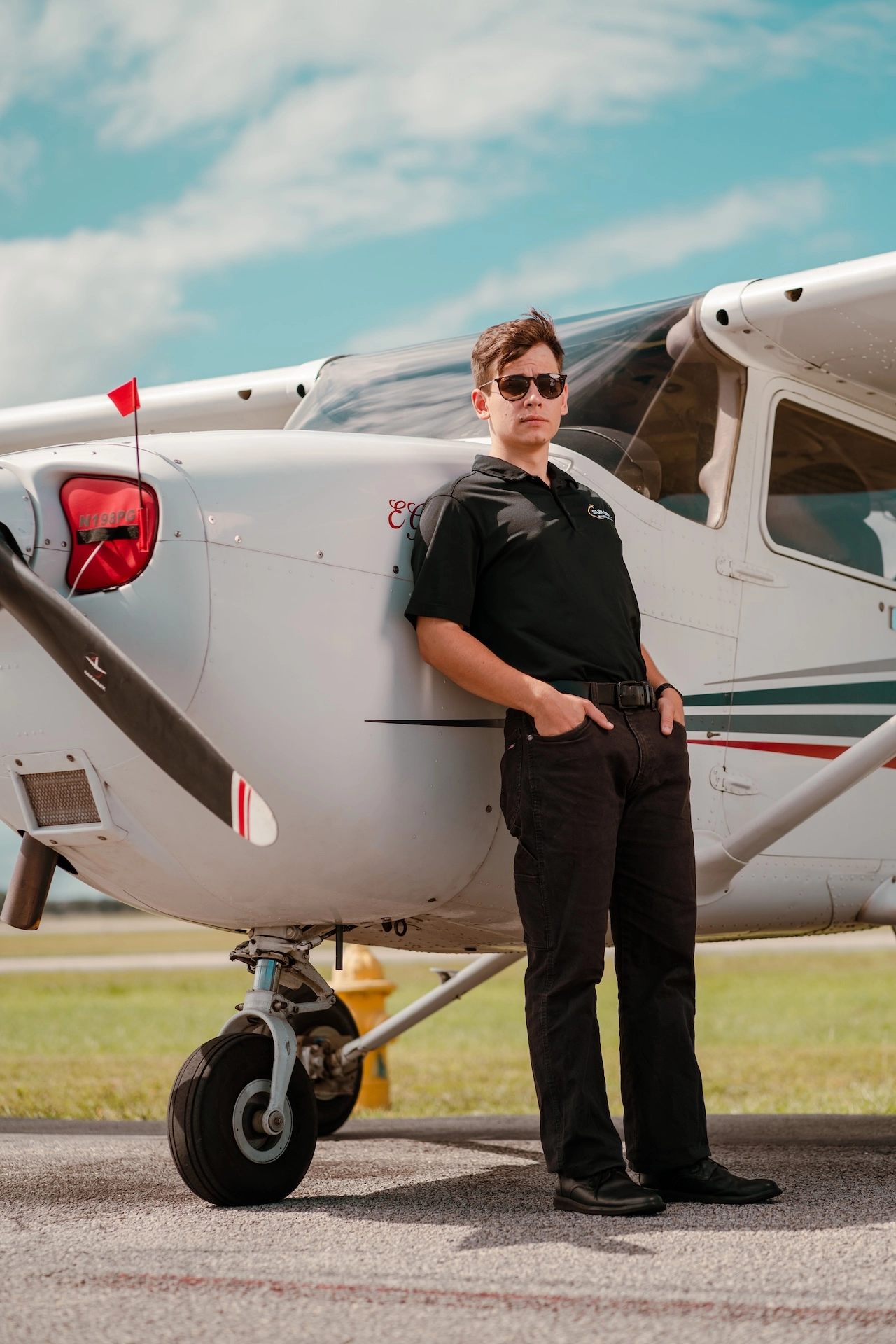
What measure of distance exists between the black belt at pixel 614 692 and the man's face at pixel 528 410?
0.66 m

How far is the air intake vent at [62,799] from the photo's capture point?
3428 mm

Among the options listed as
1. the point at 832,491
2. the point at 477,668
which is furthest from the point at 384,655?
the point at 832,491

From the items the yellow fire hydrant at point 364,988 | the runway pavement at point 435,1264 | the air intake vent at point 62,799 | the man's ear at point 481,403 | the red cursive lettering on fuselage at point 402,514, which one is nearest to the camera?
the runway pavement at point 435,1264

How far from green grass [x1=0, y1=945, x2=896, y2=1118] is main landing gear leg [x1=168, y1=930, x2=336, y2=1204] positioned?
4290 millimetres

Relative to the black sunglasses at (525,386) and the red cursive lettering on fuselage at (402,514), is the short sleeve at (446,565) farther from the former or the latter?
the black sunglasses at (525,386)

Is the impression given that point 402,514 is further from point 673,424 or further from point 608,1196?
point 608,1196

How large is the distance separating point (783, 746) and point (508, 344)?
1.59 metres

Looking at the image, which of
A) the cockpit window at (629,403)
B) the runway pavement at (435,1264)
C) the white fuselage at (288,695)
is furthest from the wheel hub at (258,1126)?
the cockpit window at (629,403)

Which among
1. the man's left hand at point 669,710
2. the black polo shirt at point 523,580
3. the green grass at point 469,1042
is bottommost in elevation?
the green grass at point 469,1042

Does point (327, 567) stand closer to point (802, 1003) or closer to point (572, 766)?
point (572, 766)

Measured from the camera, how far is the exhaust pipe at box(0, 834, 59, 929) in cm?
354

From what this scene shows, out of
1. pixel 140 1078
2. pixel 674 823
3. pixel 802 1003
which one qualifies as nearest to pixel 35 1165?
pixel 674 823

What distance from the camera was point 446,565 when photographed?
3.54m

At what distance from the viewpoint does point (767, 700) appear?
4594mm
